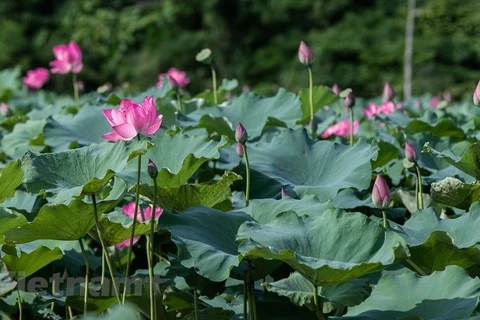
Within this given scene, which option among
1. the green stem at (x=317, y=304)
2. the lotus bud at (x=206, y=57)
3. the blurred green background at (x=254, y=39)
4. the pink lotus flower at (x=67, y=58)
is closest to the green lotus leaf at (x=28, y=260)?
the green stem at (x=317, y=304)

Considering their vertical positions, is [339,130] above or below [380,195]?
below

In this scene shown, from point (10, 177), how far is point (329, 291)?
51 cm

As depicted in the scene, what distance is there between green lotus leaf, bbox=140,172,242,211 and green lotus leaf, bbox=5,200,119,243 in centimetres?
11

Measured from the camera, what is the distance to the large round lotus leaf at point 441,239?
117 cm

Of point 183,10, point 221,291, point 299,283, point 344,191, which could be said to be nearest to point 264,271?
point 299,283

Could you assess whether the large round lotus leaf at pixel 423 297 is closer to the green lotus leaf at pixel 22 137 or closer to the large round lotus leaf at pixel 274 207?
the large round lotus leaf at pixel 274 207

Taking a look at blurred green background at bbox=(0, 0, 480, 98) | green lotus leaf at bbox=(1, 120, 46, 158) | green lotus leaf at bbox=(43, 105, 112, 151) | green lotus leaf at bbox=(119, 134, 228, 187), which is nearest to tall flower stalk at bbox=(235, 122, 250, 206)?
green lotus leaf at bbox=(119, 134, 228, 187)

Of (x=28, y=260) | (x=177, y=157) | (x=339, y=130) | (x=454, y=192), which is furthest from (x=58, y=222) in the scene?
(x=339, y=130)

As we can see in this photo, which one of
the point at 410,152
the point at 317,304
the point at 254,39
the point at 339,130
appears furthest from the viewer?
the point at 254,39

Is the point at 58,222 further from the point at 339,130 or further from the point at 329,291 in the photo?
the point at 339,130

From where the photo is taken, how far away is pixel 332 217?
1.16m

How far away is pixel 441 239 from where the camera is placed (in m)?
1.16

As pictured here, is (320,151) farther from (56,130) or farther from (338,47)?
(338,47)

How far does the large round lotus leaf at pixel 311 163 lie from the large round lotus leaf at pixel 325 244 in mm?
271
